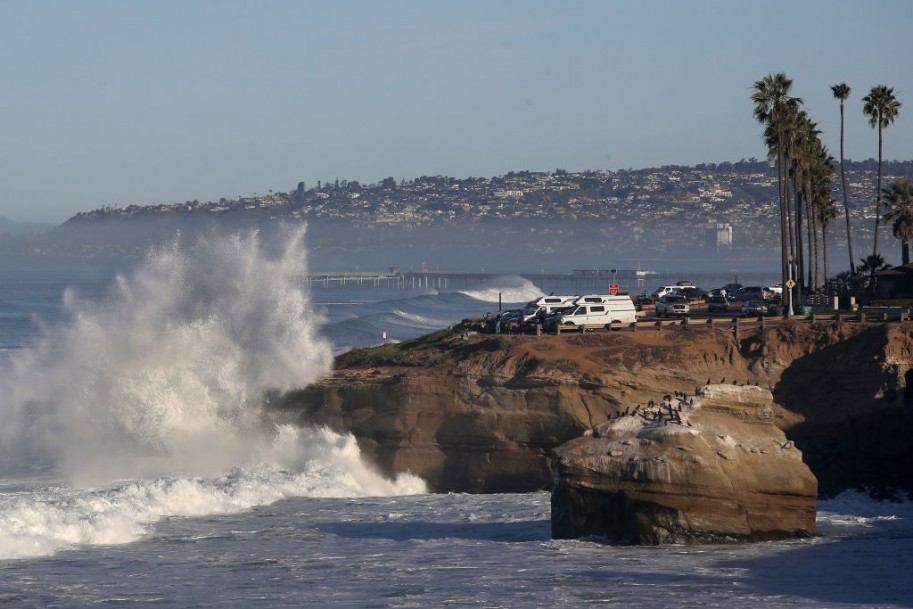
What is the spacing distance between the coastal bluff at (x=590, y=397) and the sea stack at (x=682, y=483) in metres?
6.78

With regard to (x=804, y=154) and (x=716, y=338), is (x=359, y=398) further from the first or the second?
(x=804, y=154)

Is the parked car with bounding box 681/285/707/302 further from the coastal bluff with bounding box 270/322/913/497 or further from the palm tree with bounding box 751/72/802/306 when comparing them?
the coastal bluff with bounding box 270/322/913/497

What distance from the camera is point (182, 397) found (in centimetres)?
3909

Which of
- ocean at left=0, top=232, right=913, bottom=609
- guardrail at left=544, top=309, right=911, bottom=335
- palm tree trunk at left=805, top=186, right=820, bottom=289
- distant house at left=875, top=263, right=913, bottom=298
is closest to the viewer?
ocean at left=0, top=232, right=913, bottom=609

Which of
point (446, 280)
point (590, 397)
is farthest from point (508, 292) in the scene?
point (590, 397)

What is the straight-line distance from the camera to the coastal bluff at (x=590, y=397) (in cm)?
3428

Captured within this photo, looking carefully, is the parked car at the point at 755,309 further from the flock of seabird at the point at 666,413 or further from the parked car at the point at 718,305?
the flock of seabird at the point at 666,413

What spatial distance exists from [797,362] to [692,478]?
42.5 ft

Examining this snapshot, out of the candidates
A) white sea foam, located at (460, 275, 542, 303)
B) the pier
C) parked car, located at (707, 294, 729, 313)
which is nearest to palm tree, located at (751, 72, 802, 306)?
parked car, located at (707, 294, 729, 313)

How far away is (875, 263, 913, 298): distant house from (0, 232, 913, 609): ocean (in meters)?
28.5

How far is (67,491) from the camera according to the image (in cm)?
3241

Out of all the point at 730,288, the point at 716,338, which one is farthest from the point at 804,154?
the point at 716,338

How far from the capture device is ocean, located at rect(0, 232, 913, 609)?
2273 cm

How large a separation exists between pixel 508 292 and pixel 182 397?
101 meters
